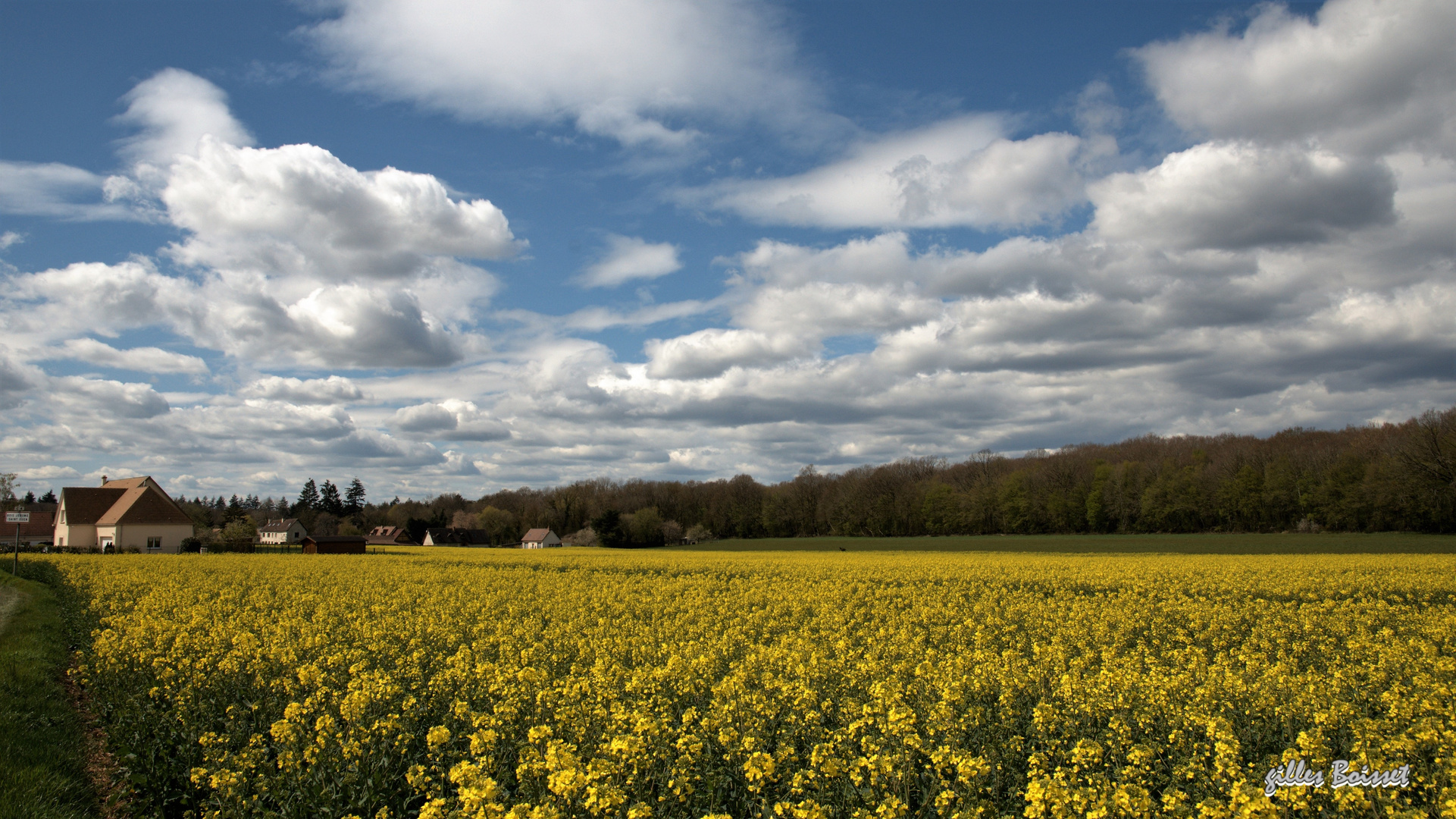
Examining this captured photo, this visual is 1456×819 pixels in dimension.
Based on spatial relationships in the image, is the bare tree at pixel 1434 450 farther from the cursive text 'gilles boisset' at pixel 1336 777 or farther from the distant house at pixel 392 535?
the distant house at pixel 392 535

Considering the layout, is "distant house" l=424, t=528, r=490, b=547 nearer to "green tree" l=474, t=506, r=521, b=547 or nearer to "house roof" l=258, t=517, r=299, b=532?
"green tree" l=474, t=506, r=521, b=547

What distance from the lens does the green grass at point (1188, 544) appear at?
2018 inches

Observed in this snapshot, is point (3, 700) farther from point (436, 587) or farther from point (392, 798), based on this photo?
point (436, 587)

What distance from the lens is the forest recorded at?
67312 mm

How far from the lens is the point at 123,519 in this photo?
60.1 meters

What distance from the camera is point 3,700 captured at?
11.5m

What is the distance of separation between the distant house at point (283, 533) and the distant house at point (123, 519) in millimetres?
33983

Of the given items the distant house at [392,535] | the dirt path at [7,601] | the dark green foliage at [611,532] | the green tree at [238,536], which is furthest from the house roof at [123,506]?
the dark green foliage at [611,532]

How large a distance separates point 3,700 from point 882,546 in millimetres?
69781

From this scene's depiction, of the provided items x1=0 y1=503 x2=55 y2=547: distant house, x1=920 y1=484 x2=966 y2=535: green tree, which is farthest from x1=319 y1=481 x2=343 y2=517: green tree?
x1=920 y1=484 x2=966 y2=535: green tree

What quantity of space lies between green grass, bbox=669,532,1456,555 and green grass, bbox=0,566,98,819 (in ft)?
163

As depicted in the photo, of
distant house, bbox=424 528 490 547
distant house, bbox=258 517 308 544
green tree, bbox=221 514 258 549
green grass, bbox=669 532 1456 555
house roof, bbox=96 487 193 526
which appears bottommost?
distant house, bbox=424 528 490 547

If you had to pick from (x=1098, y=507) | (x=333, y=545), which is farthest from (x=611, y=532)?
(x=1098, y=507)

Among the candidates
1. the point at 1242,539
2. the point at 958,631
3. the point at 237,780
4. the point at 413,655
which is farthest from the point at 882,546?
the point at 237,780
